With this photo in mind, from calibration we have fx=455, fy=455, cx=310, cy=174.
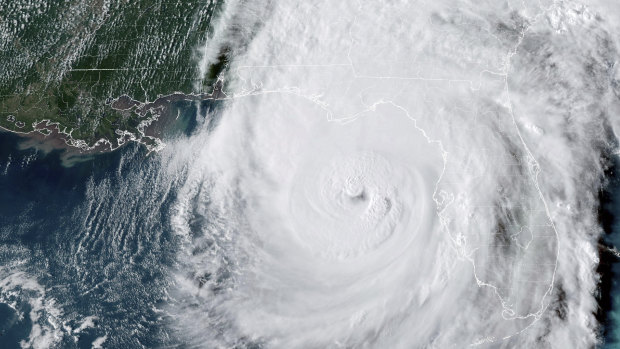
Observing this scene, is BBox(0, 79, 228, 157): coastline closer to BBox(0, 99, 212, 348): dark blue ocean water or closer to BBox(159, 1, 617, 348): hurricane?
BBox(0, 99, 212, 348): dark blue ocean water

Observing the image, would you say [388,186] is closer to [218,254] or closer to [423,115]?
[423,115]

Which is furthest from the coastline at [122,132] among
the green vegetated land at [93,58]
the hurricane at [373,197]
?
the hurricane at [373,197]

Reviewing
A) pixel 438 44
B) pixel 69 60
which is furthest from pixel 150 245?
pixel 438 44

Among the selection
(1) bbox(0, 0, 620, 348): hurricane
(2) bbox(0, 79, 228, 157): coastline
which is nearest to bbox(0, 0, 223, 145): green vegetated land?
(2) bbox(0, 79, 228, 157): coastline

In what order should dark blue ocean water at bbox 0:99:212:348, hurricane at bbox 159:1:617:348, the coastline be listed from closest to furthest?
hurricane at bbox 159:1:617:348, dark blue ocean water at bbox 0:99:212:348, the coastline

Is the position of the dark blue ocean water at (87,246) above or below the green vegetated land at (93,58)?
below

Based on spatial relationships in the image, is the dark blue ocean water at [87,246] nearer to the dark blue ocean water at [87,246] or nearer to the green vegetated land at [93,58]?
the dark blue ocean water at [87,246]

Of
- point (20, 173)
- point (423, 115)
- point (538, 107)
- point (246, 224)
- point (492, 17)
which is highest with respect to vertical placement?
point (492, 17)

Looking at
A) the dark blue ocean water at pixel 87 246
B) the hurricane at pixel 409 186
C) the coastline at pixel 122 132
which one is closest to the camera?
the hurricane at pixel 409 186
